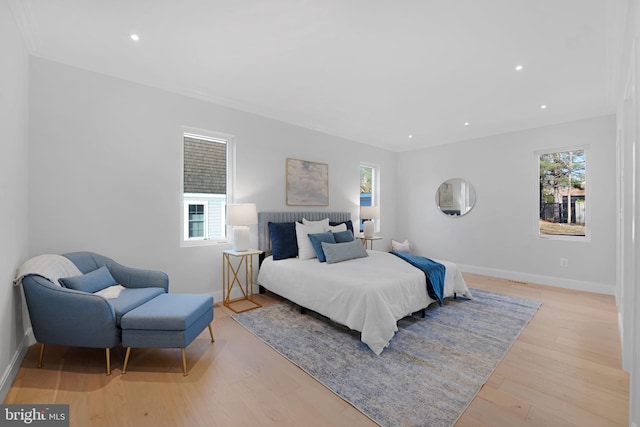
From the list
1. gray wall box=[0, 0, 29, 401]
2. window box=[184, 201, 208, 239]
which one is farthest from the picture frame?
gray wall box=[0, 0, 29, 401]

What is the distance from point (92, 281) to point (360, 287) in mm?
2333

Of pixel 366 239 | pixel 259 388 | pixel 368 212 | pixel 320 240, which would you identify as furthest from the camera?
pixel 368 212

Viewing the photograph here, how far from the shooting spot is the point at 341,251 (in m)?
3.65

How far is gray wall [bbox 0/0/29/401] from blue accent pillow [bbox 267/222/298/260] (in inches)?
96.1

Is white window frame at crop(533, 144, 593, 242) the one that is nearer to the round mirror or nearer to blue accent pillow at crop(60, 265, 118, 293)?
the round mirror

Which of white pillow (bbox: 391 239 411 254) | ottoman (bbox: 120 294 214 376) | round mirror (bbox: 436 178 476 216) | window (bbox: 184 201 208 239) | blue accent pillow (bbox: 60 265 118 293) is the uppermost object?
round mirror (bbox: 436 178 476 216)

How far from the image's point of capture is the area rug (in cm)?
179

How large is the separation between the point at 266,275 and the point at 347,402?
7.37 feet

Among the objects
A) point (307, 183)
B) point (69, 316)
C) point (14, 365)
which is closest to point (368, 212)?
point (307, 183)

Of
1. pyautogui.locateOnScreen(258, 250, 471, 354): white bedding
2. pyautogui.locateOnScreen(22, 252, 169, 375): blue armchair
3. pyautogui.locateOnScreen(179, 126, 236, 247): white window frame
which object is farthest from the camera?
pyautogui.locateOnScreen(179, 126, 236, 247): white window frame

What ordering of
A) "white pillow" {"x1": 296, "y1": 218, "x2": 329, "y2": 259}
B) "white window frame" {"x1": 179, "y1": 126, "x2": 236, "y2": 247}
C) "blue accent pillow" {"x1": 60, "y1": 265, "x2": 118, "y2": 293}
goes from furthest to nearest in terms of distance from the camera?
1. "white pillow" {"x1": 296, "y1": 218, "x2": 329, "y2": 259}
2. "white window frame" {"x1": 179, "y1": 126, "x2": 236, "y2": 247}
3. "blue accent pillow" {"x1": 60, "y1": 265, "x2": 118, "y2": 293}

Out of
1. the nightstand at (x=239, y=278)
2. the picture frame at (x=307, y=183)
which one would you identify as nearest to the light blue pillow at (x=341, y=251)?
the nightstand at (x=239, y=278)

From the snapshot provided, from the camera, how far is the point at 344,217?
208 inches

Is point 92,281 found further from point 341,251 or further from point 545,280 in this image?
point 545,280
